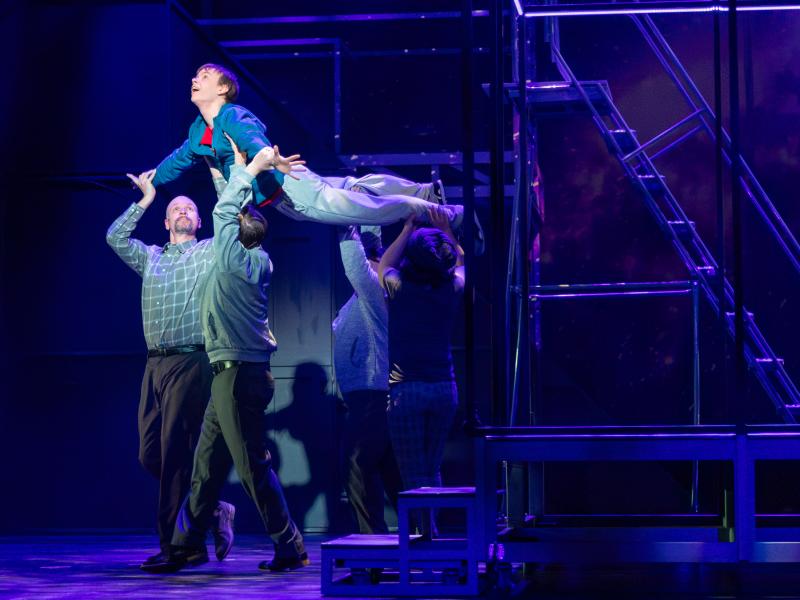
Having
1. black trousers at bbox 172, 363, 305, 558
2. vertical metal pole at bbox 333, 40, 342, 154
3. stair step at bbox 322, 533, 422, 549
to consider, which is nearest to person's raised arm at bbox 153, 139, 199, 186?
black trousers at bbox 172, 363, 305, 558

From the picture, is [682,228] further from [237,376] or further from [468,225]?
[237,376]

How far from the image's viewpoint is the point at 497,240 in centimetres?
491

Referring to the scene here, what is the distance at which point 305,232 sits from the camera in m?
8.66

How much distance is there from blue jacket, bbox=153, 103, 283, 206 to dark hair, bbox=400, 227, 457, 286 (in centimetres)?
88

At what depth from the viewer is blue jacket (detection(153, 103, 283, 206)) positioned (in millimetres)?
5867

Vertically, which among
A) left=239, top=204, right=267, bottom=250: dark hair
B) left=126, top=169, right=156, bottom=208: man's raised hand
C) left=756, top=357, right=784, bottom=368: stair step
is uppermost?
left=126, top=169, right=156, bottom=208: man's raised hand

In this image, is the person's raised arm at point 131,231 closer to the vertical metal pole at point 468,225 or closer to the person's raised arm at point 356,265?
the person's raised arm at point 356,265

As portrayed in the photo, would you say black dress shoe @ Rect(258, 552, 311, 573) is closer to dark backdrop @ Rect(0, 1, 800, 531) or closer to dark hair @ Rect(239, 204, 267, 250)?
dark hair @ Rect(239, 204, 267, 250)

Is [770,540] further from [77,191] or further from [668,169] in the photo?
[77,191]

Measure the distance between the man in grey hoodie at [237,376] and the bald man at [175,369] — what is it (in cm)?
26

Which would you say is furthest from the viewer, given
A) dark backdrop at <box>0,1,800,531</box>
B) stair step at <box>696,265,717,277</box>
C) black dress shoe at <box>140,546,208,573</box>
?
dark backdrop at <box>0,1,800,531</box>

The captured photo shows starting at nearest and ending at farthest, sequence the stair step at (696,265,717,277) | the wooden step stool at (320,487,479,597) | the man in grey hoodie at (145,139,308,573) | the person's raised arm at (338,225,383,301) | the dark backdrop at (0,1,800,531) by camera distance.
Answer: the wooden step stool at (320,487,479,597)
the man in grey hoodie at (145,139,308,573)
the person's raised arm at (338,225,383,301)
the stair step at (696,265,717,277)
the dark backdrop at (0,1,800,531)

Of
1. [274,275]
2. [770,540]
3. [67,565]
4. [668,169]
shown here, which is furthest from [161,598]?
[668,169]

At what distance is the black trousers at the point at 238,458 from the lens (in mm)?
5684
